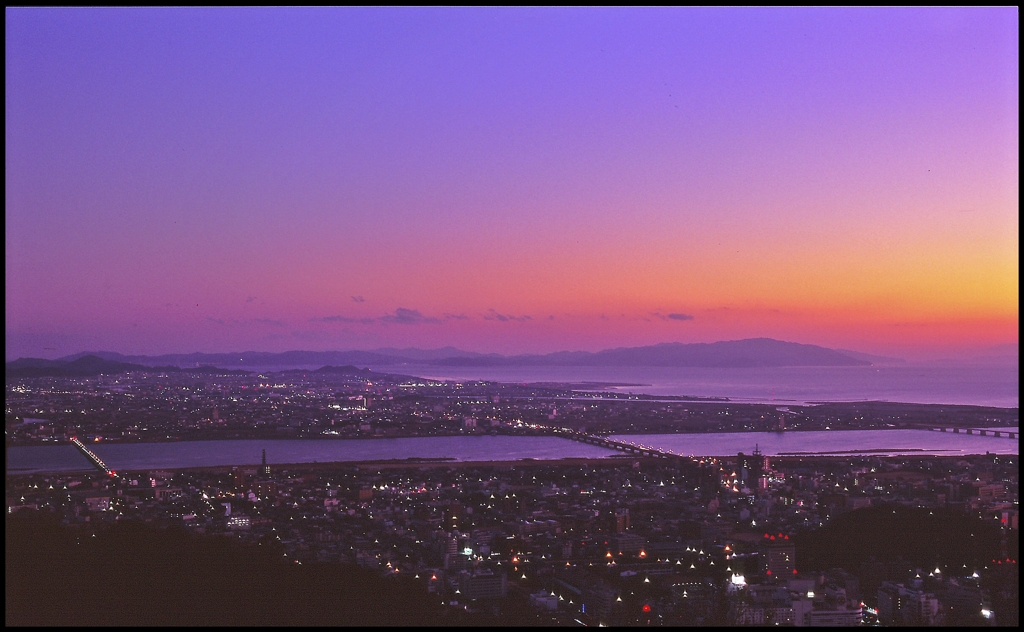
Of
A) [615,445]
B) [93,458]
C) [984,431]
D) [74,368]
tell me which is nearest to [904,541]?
[93,458]

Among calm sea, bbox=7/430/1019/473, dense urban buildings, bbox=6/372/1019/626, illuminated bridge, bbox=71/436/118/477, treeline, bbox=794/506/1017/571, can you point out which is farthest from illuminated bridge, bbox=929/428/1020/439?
illuminated bridge, bbox=71/436/118/477

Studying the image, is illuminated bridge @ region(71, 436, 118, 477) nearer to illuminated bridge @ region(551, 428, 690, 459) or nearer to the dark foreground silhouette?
the dark foreground silhouette

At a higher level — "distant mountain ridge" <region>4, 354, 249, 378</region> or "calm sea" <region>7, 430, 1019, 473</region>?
"distant mountain ridge" <region>4, 354, 249, 378</region>

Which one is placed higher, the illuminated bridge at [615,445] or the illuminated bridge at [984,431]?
the illuminated bridge at [984,431]

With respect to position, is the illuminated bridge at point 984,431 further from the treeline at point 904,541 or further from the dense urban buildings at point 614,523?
the treeline at point 904,541

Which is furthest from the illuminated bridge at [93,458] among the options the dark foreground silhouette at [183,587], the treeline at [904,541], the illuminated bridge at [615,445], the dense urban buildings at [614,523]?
the treeline at [904,541]

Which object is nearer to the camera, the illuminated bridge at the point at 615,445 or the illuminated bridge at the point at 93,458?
the illuminated bridge at the point at 93,458

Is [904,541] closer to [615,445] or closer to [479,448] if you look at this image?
[615,445]
